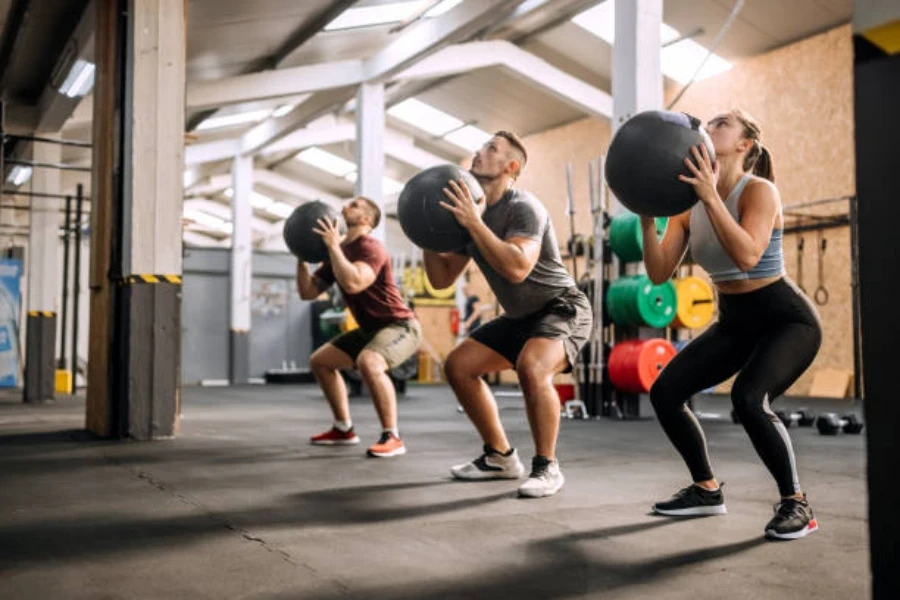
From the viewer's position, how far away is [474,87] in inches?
453

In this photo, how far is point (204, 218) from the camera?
18984mm

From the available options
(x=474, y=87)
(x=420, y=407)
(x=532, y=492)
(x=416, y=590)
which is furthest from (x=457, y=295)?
(x=416, y=590)

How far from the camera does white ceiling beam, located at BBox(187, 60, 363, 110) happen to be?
923 cm

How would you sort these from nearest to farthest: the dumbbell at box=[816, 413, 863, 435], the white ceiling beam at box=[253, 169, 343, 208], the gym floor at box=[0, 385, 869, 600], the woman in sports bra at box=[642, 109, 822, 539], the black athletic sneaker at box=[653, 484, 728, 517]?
1. the gym floor at box=[0, 385, 869, 600]
2. the woman in sports bra at box=[642, 109, 822, 539]
3. the black athletic sneaker at box=[653, 484, 728, 517]
4. the dumbbell at box=[816, 413, 863, 435]
5. the white ceiling beam at box=[253, 169, 343, 208]

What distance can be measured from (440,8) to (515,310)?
643cm

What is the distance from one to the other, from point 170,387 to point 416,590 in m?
3.30

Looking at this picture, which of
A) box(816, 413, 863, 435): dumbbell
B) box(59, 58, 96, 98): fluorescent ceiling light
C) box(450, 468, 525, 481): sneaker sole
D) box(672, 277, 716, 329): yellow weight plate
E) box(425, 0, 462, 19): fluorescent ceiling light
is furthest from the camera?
box(425, 0, 462, 19): fluorescent ceiling light

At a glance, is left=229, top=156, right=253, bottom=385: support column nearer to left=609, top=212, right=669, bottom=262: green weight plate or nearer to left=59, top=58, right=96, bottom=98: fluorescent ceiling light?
left=59, top=58, right=96, bottom=98: fluorescent ceiling light

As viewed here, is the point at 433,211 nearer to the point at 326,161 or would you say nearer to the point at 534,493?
the point at 534,493

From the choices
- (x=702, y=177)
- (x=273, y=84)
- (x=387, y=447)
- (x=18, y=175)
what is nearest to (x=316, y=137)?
(x=273, y=84)

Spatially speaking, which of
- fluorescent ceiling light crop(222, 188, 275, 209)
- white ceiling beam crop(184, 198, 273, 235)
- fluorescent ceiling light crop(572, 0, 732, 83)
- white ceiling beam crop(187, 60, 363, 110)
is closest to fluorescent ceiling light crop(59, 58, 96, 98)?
white ceiling beam crop(187, 60, 363, 110)

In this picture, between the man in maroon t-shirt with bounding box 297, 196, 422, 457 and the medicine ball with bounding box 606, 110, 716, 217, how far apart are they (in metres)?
1.93

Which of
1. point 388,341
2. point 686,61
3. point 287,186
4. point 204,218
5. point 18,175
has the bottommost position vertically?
point 388,341

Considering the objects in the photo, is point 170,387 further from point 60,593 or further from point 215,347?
point 215,347
